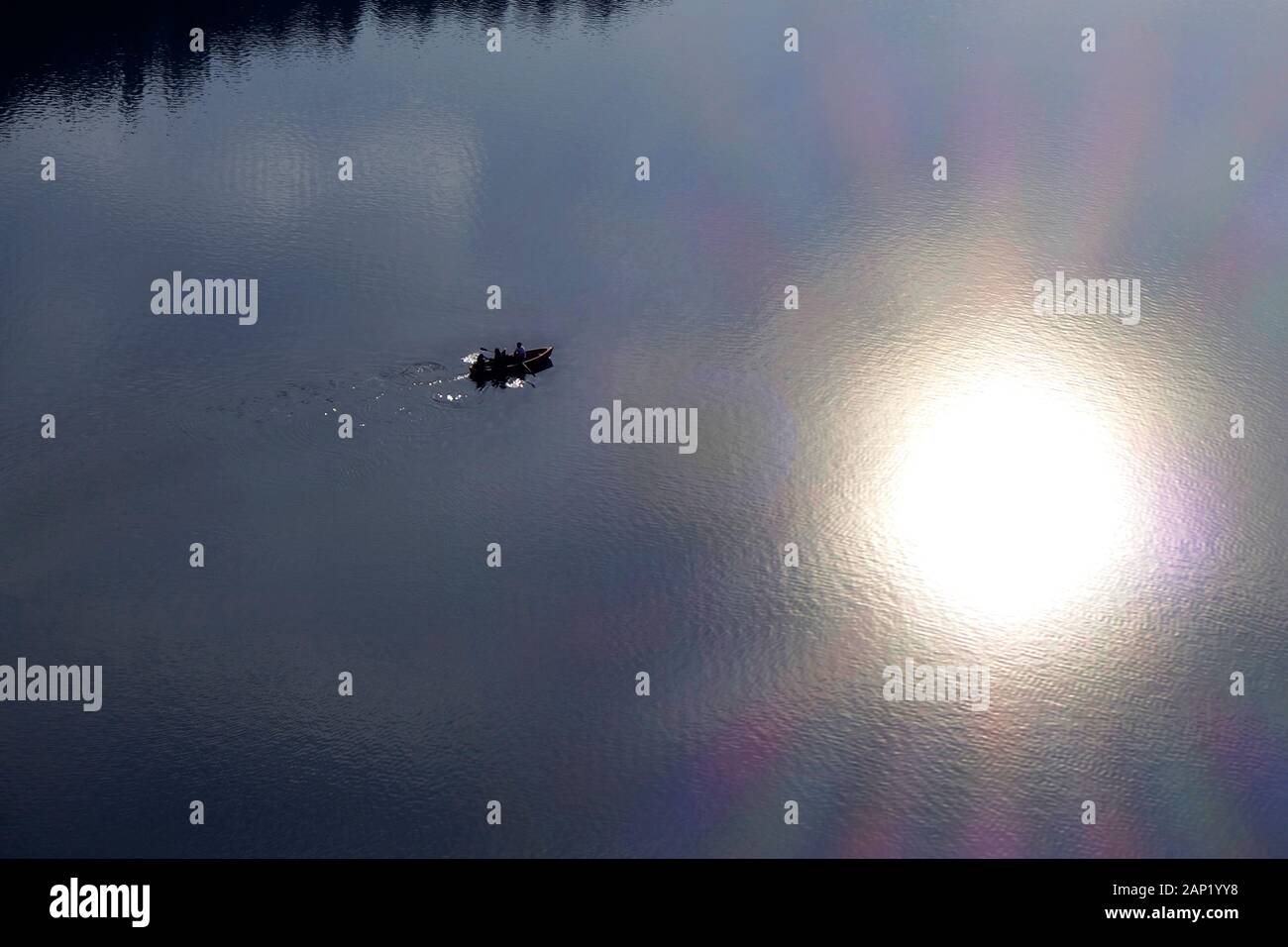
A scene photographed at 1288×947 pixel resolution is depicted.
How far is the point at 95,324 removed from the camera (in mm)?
70250

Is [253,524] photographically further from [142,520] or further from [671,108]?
[671,108]

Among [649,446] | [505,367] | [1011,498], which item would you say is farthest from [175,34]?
[1011,498]

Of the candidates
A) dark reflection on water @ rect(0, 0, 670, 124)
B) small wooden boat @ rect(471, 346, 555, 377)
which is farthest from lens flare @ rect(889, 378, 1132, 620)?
dark reflection on water @ rect(0, 0, 670, 124)

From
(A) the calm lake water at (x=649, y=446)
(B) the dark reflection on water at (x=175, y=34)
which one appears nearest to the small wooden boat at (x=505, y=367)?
(A) the calm lake water at (x=649, y=446)

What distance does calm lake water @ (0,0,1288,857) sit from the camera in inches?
2073

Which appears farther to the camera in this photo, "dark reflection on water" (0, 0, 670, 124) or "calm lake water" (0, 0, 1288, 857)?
"dark reflection on water" (0, 0, 670, 124)

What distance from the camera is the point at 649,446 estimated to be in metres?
64.6

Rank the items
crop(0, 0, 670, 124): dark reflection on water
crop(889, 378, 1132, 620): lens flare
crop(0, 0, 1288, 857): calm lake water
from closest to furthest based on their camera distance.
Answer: crop(0, 0, 1288, 857): calm lake water
crop(889, 378, 1132, 620): lens flare
crop(0, 0, 670, 124): dark reflection on water

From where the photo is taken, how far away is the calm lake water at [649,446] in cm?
5266

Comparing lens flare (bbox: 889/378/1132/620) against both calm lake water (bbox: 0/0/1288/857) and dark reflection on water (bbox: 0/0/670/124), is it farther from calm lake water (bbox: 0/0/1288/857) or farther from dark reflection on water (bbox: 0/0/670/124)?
dark reflection on water (bbox: 0/0/670/124)

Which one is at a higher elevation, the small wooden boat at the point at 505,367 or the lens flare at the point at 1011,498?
the small wooden boat at the point at 505,367

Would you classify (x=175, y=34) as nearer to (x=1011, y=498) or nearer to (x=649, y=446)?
(x=649, y=446)

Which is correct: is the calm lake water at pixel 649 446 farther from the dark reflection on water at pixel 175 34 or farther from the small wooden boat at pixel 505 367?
the small wooden boat at pixel 505 367

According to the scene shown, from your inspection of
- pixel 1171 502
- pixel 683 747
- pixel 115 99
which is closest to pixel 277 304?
pixel 115 99
